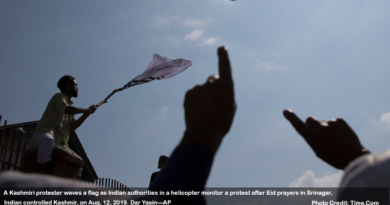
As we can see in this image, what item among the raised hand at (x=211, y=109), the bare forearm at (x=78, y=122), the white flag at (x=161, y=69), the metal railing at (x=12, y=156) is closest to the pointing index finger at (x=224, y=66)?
the raised hand at (x=211, y=109)

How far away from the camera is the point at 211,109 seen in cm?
101

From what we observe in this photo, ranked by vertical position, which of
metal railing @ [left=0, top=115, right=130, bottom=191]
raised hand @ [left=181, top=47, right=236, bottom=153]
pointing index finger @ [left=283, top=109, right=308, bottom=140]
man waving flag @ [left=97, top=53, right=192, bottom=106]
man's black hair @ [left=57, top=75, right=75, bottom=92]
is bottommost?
raised hand @ [left=181, top=47, right=236, bottom=153]

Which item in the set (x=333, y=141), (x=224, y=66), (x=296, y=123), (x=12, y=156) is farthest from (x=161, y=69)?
(x=12, y=156)

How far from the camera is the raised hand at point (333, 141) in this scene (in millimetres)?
1402

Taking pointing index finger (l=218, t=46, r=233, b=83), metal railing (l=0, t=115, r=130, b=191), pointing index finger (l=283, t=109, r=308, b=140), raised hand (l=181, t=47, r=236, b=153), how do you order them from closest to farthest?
1. raised hand (l=181, t=47, r=236, b=153)
2. pointing index finger (l=218, t=46, r=233, b=83)
3. pointing index finger (l=283, t=109, r=308, b=140)
4. metal railing (l=0, t=115, r=130, b=191)

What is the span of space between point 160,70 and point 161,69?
4 cm

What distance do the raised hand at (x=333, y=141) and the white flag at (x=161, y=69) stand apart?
462 cm

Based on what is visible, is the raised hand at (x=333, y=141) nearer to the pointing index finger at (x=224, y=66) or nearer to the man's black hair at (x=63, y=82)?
the pointing index finger at (x=224, y=66)

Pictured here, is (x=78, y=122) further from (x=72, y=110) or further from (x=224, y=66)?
(x=224, y=66)

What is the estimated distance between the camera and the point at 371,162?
888mm

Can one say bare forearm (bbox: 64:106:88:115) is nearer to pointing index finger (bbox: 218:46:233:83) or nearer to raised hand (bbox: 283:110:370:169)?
raised hand (bbox: 283:110:370:169)

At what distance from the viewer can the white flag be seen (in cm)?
611

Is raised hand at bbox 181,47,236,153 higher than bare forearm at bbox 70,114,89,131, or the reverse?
bare forearm at bbox 70,114,89,131

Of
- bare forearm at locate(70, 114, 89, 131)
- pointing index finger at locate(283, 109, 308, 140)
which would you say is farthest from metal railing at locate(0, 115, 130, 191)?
pointing index finger at locate(283, 109, 308, 140)
